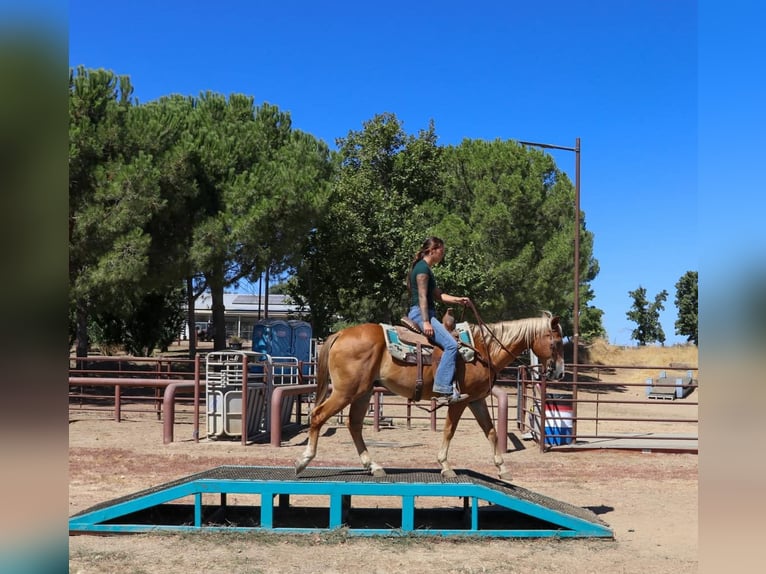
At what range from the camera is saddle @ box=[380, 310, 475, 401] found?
7.28m

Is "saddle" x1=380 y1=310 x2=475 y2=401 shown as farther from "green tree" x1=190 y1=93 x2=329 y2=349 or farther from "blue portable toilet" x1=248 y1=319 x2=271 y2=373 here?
"blue portable toilet" x1=248 y1=319 x2=271 y2=373

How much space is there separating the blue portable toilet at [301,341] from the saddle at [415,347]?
1709cm

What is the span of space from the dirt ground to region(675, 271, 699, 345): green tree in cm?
4636

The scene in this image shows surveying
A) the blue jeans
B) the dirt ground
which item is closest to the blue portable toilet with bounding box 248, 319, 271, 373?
the dirt ground

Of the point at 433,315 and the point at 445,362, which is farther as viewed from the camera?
the point at 433,315

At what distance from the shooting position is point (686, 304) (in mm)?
59531

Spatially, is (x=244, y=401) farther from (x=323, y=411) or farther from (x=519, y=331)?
(x=519, y=331)

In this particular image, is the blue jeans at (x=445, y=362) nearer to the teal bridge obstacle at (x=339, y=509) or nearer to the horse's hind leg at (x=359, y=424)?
the horse's hind leg at (x=359, y=424)

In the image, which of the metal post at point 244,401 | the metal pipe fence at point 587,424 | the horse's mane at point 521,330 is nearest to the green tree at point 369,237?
the metal pipe fence at point 587,424

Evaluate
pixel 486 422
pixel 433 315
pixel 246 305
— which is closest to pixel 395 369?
pixel 433 315

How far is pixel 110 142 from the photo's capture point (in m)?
19.8

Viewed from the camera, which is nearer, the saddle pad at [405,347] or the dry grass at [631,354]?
the saddle pad at [405,347]

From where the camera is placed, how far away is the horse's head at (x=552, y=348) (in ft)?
25.5

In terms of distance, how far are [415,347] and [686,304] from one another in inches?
2293
